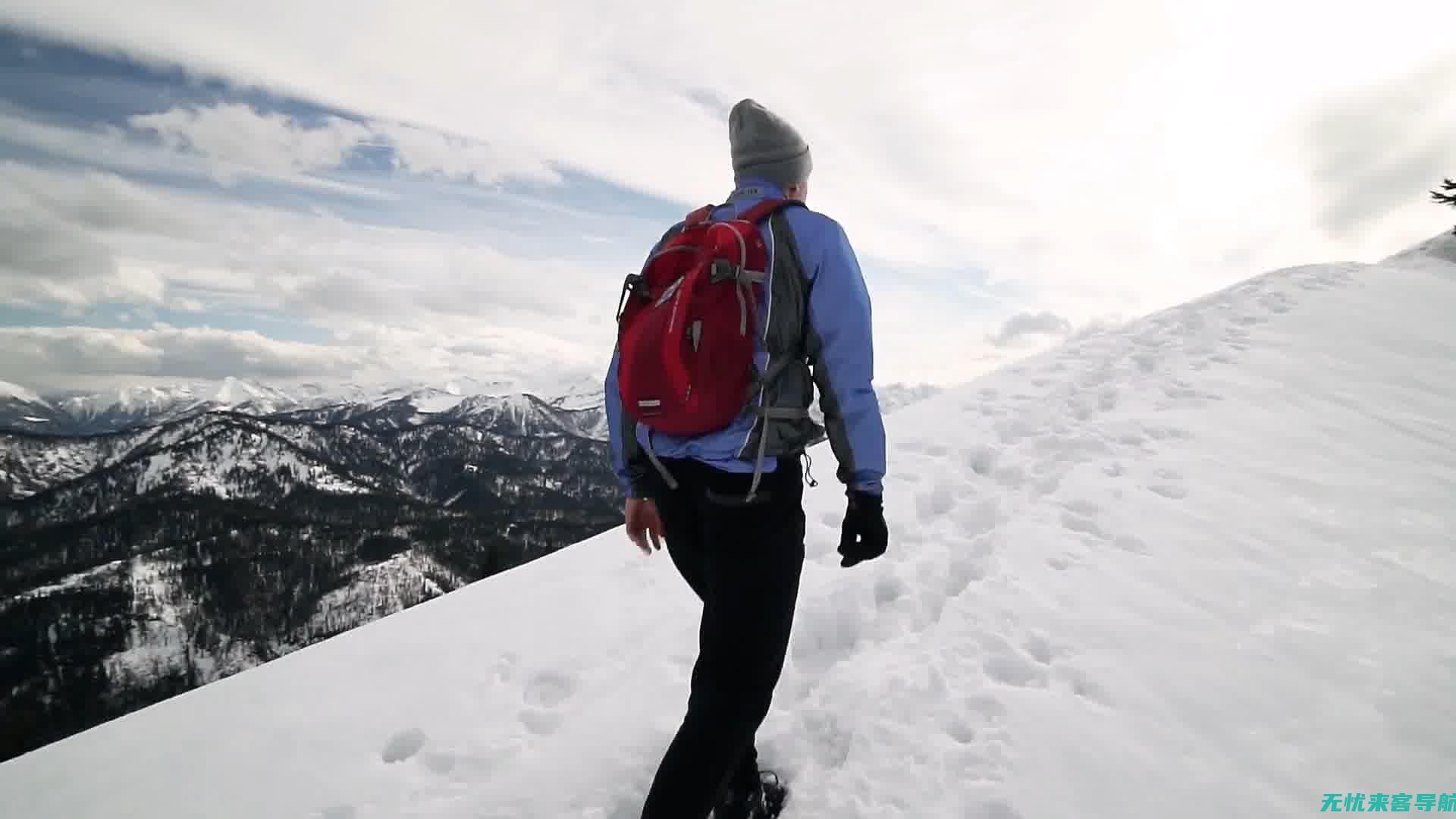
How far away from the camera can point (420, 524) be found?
15875 cm

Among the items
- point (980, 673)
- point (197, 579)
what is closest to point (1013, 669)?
point (980, 673)

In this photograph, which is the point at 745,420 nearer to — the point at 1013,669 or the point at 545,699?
the point at 1013,669

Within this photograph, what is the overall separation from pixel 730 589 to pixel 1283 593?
384cm

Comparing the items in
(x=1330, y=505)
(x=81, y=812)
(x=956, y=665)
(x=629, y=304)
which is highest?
(x=629, y=304)

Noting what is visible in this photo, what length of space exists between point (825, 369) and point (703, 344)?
0.44 meters

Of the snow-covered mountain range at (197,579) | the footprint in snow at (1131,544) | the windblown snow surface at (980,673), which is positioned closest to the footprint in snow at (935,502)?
the windblown snow surface at (980,673)

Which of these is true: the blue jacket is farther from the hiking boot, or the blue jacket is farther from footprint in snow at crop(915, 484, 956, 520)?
footprint in snow at crop(915, 484, 956, 520)

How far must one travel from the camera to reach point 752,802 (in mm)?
2770

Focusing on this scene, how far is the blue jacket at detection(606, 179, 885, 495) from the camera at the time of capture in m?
2.15

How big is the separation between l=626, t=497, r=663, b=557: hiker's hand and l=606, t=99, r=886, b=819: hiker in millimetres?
230

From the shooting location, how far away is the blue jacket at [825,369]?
2.15m

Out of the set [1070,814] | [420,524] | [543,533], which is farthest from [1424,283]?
[420,524]

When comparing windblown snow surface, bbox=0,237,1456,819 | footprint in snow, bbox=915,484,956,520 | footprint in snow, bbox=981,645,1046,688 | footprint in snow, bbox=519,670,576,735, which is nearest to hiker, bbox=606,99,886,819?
windblown snow surface, bbox=0,237,1456,819

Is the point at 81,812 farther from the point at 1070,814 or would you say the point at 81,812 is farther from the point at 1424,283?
the point at 1424,283
